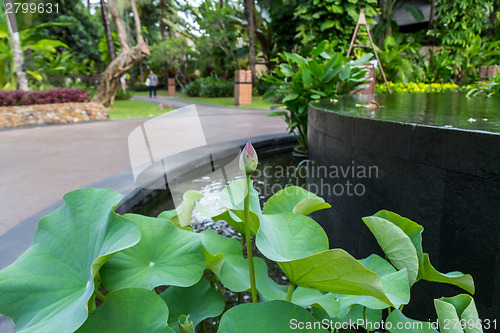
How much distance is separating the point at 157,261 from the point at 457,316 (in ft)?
2.33

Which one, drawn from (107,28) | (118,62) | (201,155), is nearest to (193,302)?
(201,155)

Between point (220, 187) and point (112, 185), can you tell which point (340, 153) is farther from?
point (112, 185)

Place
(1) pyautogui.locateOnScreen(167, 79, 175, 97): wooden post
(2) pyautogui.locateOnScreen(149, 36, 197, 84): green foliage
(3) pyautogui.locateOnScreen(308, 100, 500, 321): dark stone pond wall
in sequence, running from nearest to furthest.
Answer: (3) pyautogui.locateOnScreen(308, 100, 500, 321): dark stone pond wall < (1) pyautogui.locateOnScreen(167, 79, 175, 97): wooden post < (2) pyautogui.locateOnScreen(149, 36, 197, 84): green foliage

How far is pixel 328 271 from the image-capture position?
0.63 m

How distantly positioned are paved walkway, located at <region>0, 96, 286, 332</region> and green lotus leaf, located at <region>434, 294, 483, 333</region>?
1227mm

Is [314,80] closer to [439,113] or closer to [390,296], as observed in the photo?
[439,113]

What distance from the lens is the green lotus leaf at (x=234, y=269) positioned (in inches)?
34.8

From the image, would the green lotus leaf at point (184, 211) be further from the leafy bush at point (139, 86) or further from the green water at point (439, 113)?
the leafy bush at point (139, 86)

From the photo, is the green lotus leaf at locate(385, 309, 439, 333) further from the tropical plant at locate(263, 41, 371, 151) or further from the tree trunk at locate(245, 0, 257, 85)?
the tree trunk at locate(245, 0, 257, 85)

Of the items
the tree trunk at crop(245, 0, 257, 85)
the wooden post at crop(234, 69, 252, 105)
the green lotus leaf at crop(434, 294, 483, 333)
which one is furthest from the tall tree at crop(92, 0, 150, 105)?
the green lotus leaf at crop(434, 294, 483, 333)

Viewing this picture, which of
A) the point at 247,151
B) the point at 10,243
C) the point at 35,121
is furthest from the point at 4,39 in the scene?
the point at 247,151

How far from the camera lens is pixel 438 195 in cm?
135

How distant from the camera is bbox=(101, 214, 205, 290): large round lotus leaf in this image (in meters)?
0.81

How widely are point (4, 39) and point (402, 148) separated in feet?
42.7
